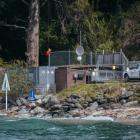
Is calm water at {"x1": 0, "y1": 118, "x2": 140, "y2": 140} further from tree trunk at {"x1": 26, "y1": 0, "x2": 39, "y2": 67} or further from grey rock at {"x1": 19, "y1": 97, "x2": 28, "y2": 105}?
tree trunk at {"x1": 26, "y1": 0, "x2": 39, "y2": 67}

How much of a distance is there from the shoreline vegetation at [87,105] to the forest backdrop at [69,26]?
1309cm

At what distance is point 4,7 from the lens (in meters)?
72.2

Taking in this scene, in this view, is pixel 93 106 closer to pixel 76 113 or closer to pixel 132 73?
pixel 76 113

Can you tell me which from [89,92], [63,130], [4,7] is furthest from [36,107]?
[4,7]

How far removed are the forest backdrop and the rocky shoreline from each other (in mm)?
14017

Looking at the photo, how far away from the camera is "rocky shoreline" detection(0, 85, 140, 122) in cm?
4814

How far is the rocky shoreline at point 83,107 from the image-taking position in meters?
48.1

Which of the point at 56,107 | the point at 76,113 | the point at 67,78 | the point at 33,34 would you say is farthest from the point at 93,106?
the point at 33,34

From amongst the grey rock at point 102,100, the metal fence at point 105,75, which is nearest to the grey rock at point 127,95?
the grey rock at point 102,100

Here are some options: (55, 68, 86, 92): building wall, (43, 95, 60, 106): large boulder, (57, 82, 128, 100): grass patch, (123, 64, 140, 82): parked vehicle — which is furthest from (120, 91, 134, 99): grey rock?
(55, 68, 86, 92): building wall

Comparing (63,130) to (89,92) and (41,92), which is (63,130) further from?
(41,92)

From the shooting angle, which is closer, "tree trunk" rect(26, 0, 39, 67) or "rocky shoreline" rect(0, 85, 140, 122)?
"rocky shoreline" rect(0, 85, 140, 122)

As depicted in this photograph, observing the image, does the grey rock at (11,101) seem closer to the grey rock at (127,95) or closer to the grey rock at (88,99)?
the grey rock at (88,99)

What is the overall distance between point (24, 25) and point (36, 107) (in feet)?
74.1
